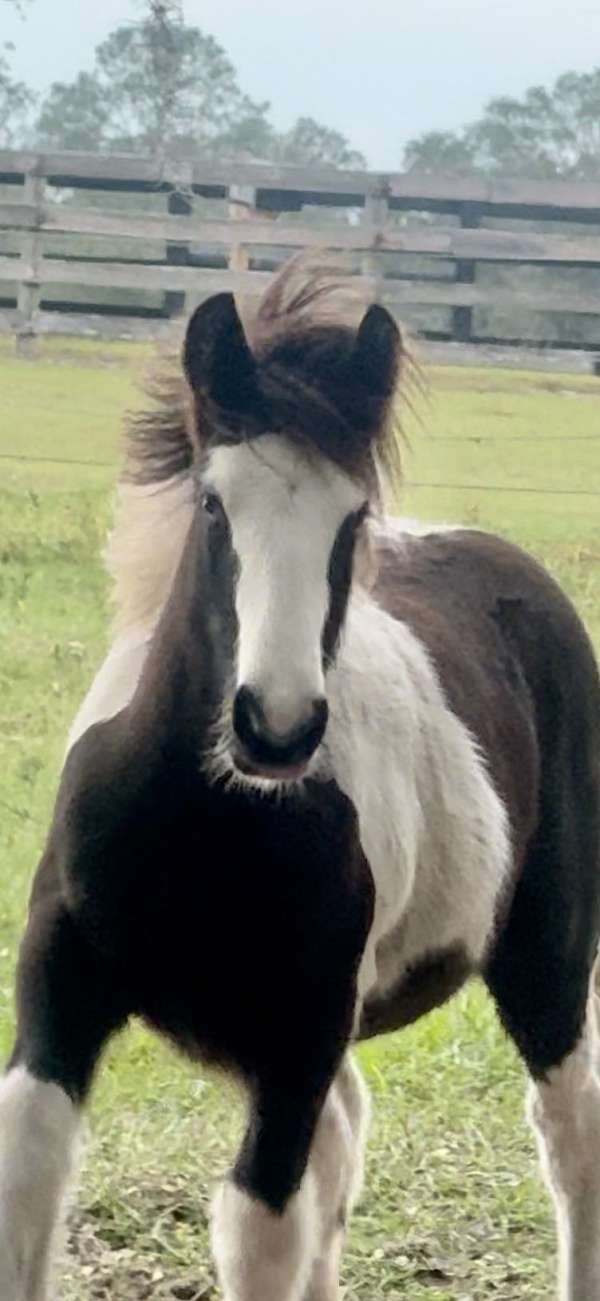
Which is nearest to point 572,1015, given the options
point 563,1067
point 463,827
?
point 563,1067

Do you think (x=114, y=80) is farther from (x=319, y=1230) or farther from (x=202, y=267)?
(x=319, y=1230)

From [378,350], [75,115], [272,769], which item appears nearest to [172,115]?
[75,115]

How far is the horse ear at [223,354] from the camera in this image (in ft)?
7.70

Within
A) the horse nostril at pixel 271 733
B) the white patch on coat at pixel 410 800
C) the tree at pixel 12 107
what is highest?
the tree at pixel 12 107

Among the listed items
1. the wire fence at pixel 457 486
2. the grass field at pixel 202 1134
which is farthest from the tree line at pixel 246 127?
the grass field at pixel 202 1134

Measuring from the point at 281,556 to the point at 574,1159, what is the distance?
4.58 ft

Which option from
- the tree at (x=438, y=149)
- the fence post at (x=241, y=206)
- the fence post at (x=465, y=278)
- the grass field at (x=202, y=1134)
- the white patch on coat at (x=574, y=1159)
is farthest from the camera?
the tree at (x=438, y=149)

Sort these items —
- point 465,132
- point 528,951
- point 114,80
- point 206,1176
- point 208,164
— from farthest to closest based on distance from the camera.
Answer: point 465,132
point 114,80
point 208,164
point 206,1176
point 528,951

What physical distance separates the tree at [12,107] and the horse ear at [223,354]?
7007mm

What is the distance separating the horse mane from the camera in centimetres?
238

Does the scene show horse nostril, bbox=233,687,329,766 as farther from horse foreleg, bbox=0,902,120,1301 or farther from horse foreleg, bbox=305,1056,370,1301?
horse foreleg, bbox=305,1056,370,1301

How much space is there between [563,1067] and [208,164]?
664 cm

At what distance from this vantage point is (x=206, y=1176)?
11.7 feet

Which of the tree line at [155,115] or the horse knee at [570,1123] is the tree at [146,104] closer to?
the tree line at [155,115]
